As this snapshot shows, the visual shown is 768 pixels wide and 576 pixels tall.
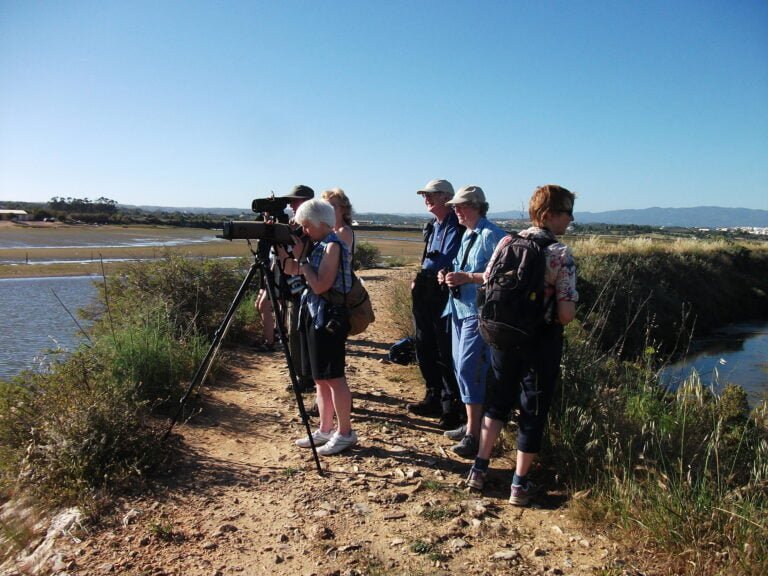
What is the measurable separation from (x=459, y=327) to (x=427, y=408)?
126 cm

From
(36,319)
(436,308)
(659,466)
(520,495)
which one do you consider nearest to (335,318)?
(436,308)

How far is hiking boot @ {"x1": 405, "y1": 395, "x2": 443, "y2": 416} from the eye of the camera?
17.2 ft

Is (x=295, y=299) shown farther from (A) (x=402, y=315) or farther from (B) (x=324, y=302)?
(A) (x=402, y=315)

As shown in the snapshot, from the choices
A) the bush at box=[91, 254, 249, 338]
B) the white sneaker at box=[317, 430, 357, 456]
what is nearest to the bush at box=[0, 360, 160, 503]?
the white sneaker at box=[317, 430, 357, 456]

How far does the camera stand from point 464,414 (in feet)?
16.4

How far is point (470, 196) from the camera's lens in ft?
13.3

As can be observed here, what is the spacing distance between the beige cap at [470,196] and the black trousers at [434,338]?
3.23ft

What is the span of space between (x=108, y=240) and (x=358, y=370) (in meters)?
27.9

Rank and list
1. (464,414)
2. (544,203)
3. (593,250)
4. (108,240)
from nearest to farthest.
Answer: (544,203), (464,414), (593,250), (108,240)

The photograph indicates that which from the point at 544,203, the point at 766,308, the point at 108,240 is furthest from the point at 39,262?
the point at 766,308

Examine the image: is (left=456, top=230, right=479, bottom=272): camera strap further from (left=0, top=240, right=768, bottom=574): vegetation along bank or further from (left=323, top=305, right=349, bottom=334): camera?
(left=0, top=240, right=768, bottom=574): vegetation along bank

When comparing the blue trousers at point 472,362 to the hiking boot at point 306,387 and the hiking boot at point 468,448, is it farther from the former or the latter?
the hiking boot at point 306,387

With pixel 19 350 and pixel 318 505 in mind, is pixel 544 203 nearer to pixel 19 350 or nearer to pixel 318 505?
pixel 318 505

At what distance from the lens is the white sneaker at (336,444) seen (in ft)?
14.0
